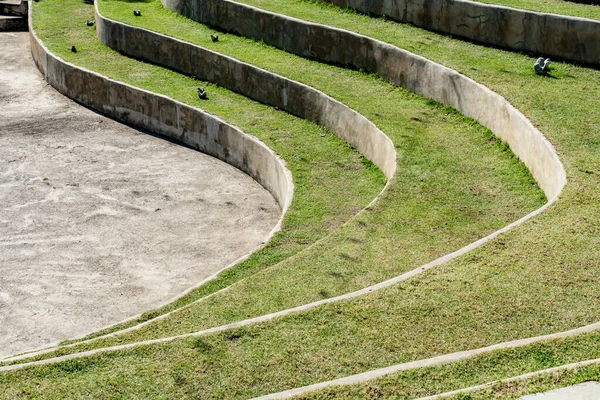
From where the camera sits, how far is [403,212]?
10766mm

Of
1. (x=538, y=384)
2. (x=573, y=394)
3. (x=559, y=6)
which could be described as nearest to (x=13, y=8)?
(x=559, y=6)

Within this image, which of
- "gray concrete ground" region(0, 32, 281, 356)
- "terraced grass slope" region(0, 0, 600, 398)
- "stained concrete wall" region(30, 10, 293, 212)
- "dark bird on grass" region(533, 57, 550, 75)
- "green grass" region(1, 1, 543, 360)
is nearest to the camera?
"terraced grass slope" region(0, 0, 600, 398)

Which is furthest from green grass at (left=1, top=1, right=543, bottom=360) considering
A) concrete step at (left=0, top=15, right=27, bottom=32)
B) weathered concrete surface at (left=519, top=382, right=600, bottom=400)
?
concrete step at (left=0, top=15, right=27, bottom=32)

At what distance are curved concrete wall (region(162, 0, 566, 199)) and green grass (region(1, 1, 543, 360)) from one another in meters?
0.20

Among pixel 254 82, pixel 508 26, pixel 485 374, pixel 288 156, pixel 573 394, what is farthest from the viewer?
pixel 254 82

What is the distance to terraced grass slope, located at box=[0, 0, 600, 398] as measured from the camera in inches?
267

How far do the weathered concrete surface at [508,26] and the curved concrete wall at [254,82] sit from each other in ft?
9.35

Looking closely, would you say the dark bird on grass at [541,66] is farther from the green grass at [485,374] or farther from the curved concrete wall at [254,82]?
the green grass at [485,374]

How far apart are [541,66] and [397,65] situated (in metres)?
2.71

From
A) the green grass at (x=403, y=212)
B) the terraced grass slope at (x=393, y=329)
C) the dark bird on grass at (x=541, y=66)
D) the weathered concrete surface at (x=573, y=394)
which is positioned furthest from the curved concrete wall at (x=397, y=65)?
the weathered concrete surface at (x=573, y=394)

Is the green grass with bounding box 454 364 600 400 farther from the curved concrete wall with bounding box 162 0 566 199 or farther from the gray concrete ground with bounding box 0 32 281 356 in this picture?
the gray concrete ground with bounding box 0 32 281 356

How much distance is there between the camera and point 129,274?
40.0ft

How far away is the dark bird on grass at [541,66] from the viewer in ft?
45.5

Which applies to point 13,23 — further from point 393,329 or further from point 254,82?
point 393,329
